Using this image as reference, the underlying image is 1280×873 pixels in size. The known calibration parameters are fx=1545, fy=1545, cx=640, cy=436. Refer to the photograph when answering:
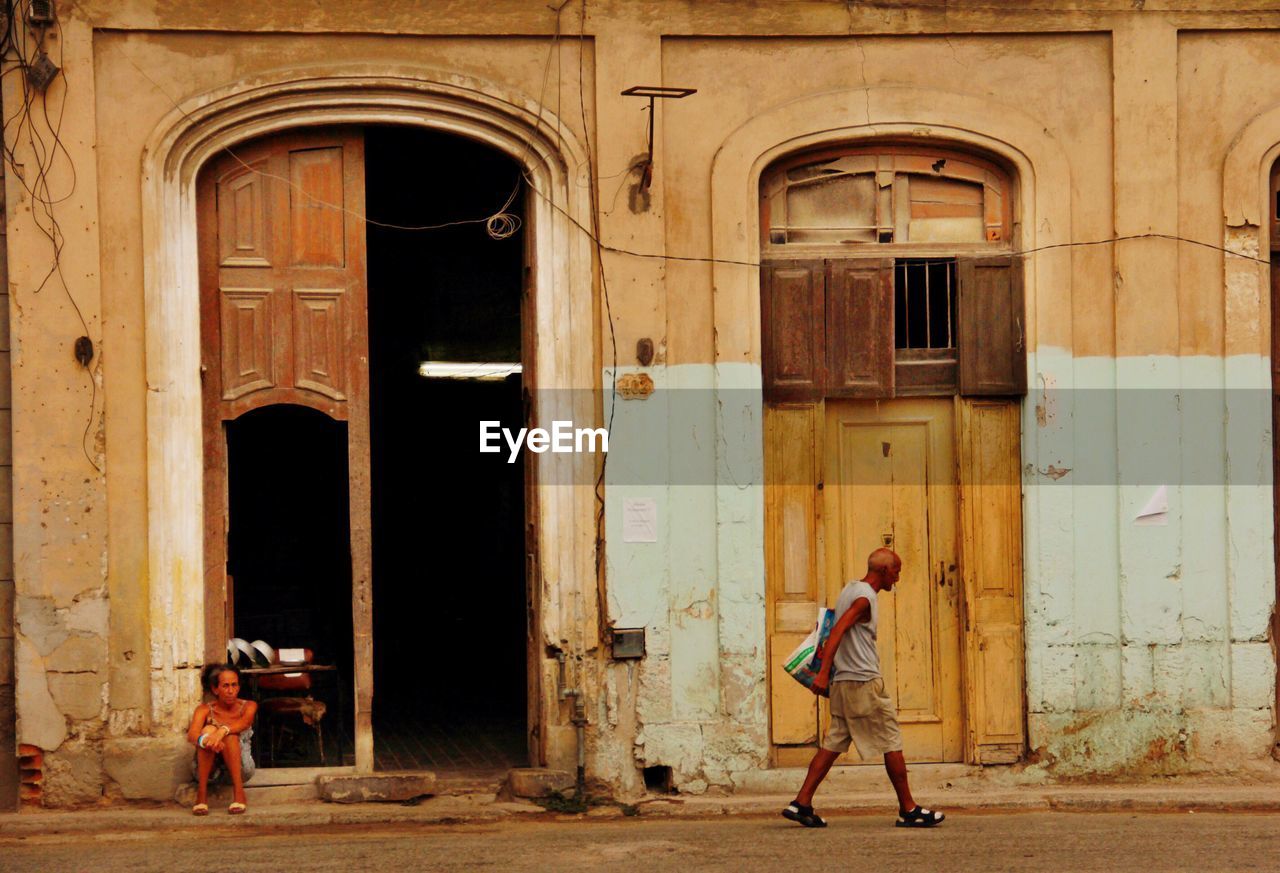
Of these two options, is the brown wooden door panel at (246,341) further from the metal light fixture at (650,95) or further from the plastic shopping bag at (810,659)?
the plastic shopping bag at (810,659)

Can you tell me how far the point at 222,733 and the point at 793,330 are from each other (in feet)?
13.7

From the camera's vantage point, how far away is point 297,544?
12.5 meters

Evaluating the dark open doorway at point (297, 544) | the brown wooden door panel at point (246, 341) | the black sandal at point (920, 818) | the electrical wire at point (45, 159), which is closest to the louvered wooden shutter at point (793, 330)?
the black sandal at point (920, 818)

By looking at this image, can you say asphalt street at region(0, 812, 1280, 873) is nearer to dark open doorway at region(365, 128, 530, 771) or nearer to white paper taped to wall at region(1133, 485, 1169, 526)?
white paper taped to wall at region(1133, 485, 1169, 526)

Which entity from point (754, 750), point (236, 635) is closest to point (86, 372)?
point (236, 635)

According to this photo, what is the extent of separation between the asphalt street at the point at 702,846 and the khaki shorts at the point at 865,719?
0.51m

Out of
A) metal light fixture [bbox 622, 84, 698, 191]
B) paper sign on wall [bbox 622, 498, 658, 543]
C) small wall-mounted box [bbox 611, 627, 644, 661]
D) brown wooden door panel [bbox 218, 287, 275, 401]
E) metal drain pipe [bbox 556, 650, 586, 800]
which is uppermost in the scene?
metal light fixture [bbox 622, 84, 698, 191]

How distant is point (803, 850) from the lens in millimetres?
7953

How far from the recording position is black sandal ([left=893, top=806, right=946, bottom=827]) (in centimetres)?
839

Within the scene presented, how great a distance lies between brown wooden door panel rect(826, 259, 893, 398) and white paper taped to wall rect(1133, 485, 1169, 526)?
5.63 ft

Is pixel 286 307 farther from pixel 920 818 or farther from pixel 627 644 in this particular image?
pixel 920 818

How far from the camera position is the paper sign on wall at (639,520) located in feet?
Answer: 30.7

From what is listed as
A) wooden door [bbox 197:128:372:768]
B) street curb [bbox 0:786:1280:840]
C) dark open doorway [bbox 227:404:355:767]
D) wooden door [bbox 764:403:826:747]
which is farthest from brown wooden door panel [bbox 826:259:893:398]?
dark open doorway [bbox 227:404:355:767]

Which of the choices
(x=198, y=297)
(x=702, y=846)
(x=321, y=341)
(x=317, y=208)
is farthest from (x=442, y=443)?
(x=702, y=846)
